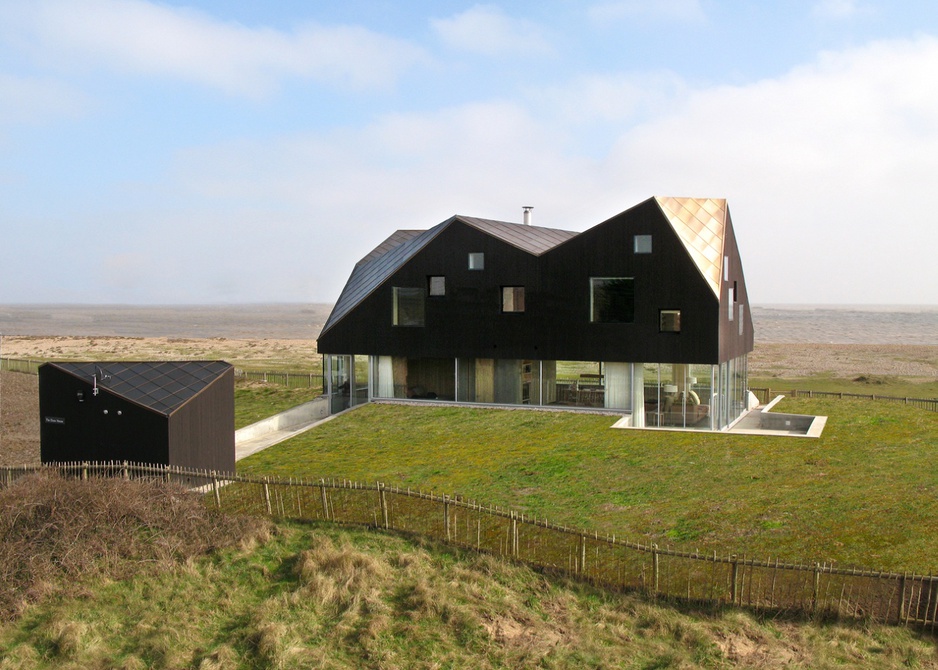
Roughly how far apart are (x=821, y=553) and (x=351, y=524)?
8.77 metres

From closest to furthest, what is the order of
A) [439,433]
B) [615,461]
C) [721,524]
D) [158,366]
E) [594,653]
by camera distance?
[594,653], [721,524], [158,366], [615,461], [439,433]

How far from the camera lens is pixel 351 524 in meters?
16.6

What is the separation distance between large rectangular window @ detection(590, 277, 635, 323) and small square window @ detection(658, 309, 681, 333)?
956 millimetres

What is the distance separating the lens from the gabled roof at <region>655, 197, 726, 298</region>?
89.6ft

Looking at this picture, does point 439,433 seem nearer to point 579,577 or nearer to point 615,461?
point 615,461

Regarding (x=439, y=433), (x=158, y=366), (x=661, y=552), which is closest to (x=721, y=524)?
(x=661, y=552)

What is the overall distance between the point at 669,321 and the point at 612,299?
2076mm

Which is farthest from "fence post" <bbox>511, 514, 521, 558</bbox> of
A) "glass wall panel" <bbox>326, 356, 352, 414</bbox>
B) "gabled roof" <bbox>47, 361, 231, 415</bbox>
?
"glass wall panel" <bbox>326, 356, 352, 414</bbox>

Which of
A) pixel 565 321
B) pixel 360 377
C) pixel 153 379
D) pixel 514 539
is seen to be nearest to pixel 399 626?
pixel 514 539

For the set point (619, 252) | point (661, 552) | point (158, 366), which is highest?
point (619, 252)

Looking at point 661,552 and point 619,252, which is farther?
point 619,252

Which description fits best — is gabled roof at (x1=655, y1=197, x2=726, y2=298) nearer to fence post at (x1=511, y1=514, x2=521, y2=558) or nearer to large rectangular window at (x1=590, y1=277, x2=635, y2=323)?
large rectangular window at (x1=590, y1=277, x2=635, y2=323)

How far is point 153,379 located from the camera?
1992cm

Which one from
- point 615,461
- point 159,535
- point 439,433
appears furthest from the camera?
point 439,433
